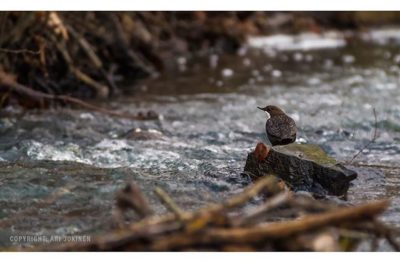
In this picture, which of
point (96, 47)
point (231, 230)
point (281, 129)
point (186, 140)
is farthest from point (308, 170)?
point (96, 47)

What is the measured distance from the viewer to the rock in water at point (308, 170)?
3.43 m

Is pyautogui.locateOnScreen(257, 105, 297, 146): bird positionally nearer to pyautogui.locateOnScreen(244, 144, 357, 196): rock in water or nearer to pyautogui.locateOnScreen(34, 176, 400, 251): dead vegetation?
pyautogui.locateOnScreen(244, 144, 357, 196): rock in water

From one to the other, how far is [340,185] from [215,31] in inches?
372

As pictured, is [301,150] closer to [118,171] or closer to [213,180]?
[213,180]

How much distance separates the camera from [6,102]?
631 cm

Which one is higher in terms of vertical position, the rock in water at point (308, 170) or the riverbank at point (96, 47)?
the riverbank at point (96, 47)

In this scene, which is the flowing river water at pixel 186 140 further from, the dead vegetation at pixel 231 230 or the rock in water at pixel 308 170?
the dead vegetation at pixel 231 230

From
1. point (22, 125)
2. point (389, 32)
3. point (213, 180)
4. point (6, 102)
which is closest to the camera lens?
point (213, 180)

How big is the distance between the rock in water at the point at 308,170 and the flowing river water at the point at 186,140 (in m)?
0.15

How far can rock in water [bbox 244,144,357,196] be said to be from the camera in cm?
343

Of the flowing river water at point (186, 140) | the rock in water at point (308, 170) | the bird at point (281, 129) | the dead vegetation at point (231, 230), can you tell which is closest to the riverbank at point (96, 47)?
the flowing river water at point (186, 140)

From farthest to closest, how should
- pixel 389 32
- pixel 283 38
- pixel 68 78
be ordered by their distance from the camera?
1. pixel 389 32
2. pixel 283 38
3. pixel 68 78

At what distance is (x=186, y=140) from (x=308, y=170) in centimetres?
161

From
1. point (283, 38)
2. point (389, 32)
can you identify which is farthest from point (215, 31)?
point (389, 32)
